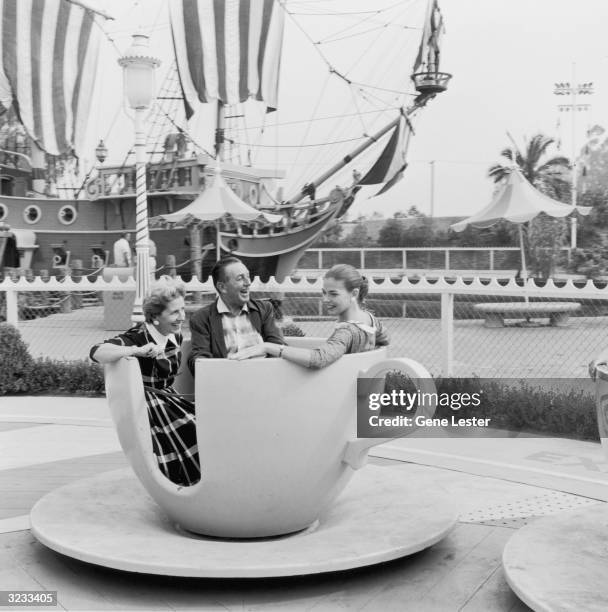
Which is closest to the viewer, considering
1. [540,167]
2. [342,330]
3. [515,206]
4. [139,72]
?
[342,330]

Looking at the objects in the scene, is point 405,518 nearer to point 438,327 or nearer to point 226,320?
point 226,320

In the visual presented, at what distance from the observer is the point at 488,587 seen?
9.62 feet

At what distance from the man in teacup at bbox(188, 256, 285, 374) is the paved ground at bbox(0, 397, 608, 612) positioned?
3.14 feet

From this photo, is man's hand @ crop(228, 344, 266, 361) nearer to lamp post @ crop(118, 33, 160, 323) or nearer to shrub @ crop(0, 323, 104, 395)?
shrub @ crop(0, 323, 104, 395)

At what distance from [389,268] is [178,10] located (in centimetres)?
1445

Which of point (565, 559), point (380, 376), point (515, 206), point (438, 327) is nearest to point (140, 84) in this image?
point (438, 327)

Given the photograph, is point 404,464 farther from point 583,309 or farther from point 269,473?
point 583,309

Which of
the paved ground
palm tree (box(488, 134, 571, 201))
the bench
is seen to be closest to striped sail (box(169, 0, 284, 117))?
the bench

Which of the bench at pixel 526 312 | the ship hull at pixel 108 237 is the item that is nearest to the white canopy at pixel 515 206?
the ship hull at pixel 108 237

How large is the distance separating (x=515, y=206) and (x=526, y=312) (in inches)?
283

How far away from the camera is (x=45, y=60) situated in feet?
54.0

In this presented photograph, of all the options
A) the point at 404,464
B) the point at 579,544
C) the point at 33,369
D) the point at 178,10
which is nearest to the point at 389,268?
the point at 178,10

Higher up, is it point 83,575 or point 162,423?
point 162,423

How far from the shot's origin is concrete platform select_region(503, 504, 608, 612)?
255 cm
